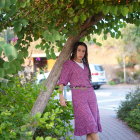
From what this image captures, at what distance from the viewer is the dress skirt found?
4.18 metres

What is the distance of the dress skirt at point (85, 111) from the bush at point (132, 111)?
2320 millimetres

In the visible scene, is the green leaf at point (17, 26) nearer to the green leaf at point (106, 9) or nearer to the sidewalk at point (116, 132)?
the green leaf at point (106, 9)

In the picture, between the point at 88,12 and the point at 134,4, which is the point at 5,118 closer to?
the point at 88,12

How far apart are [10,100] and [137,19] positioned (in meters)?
2.31

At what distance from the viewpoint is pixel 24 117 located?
2.74 metres

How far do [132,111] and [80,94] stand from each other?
2.89 m

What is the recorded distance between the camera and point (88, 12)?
3789mm

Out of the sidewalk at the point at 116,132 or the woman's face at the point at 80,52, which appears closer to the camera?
the woman's face at the point at 80,52

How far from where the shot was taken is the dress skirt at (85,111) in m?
4.18

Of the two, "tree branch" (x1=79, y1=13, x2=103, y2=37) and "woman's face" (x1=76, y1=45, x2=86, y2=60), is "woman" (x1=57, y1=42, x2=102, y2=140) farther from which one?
"tree branch" (x1=79, y1=13, x2=103, y2=37)

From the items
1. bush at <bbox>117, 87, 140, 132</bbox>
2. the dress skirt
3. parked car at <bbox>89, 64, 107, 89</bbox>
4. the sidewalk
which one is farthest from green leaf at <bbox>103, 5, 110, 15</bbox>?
parked car at <bbox>89, 64, 107, 89</bbox>

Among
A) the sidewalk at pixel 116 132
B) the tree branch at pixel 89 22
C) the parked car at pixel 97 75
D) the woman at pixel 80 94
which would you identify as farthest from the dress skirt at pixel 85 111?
the parked car at pixel 97 75

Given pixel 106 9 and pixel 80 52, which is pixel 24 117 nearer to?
pixel 106 9

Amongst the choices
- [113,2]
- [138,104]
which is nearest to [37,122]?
[113,2]
